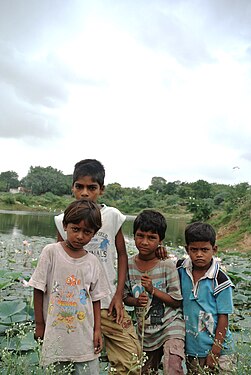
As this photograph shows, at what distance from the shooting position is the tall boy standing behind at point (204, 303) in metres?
1.98

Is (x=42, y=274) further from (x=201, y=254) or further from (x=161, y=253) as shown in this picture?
(x=201, y=254)

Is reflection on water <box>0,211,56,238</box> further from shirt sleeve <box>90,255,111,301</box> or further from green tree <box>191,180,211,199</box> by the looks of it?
green tree <box>191,180,211,199</box>

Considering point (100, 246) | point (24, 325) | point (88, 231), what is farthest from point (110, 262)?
point (24, 325)

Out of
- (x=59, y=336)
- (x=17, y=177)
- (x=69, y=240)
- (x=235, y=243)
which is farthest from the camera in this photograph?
(x=17, y=177)

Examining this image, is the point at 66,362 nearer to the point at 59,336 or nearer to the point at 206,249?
the point at 59,336

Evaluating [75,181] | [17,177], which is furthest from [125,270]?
[17,177]

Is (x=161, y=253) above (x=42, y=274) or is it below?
above

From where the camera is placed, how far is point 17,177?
61719mm

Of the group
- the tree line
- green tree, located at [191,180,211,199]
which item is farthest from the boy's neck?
green tree, located at [191,180,211,199]

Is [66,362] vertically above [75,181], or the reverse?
[75,181]

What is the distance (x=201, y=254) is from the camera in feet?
6.89

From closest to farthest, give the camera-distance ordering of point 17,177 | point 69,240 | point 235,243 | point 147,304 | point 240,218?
1. point 69,240
2. point 147,304
3. point 235,243
4. point 240,218
5. point 17,177

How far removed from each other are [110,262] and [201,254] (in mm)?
505

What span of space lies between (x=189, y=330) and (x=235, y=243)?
37.1ft
